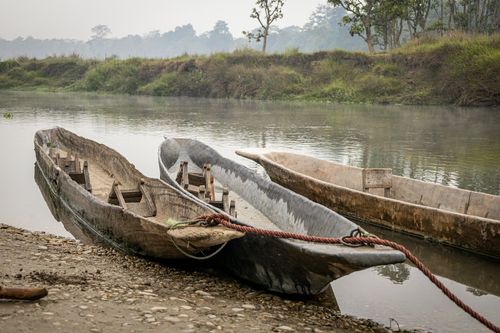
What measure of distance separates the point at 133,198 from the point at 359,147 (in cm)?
1036

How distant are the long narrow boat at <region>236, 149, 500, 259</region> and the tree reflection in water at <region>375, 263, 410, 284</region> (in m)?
0.71

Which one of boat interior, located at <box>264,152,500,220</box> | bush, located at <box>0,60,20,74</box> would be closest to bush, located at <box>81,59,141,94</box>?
bush, located at <box>0,60,20,74</box>

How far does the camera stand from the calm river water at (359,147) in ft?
18.8

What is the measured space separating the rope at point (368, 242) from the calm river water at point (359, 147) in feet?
2.38

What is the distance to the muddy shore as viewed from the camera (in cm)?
403

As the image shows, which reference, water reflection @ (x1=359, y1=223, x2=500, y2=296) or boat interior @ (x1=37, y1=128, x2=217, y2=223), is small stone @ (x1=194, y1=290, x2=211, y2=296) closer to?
boat interior @ (x1=37, y1=128, x2=217, y2=223)

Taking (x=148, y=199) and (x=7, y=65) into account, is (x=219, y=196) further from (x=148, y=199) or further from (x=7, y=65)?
(x=7, y=65)

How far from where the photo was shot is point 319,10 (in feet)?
417

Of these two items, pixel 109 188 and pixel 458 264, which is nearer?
pixel 458 264

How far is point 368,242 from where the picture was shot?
14.6ft

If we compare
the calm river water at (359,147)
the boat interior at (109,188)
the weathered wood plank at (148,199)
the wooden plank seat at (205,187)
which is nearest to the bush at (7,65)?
the calm river water at (359,147)

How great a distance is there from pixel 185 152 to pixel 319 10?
12261cm

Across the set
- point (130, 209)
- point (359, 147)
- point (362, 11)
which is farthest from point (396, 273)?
point (362, 11)

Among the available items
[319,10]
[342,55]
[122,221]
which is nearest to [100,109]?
[342,55]
